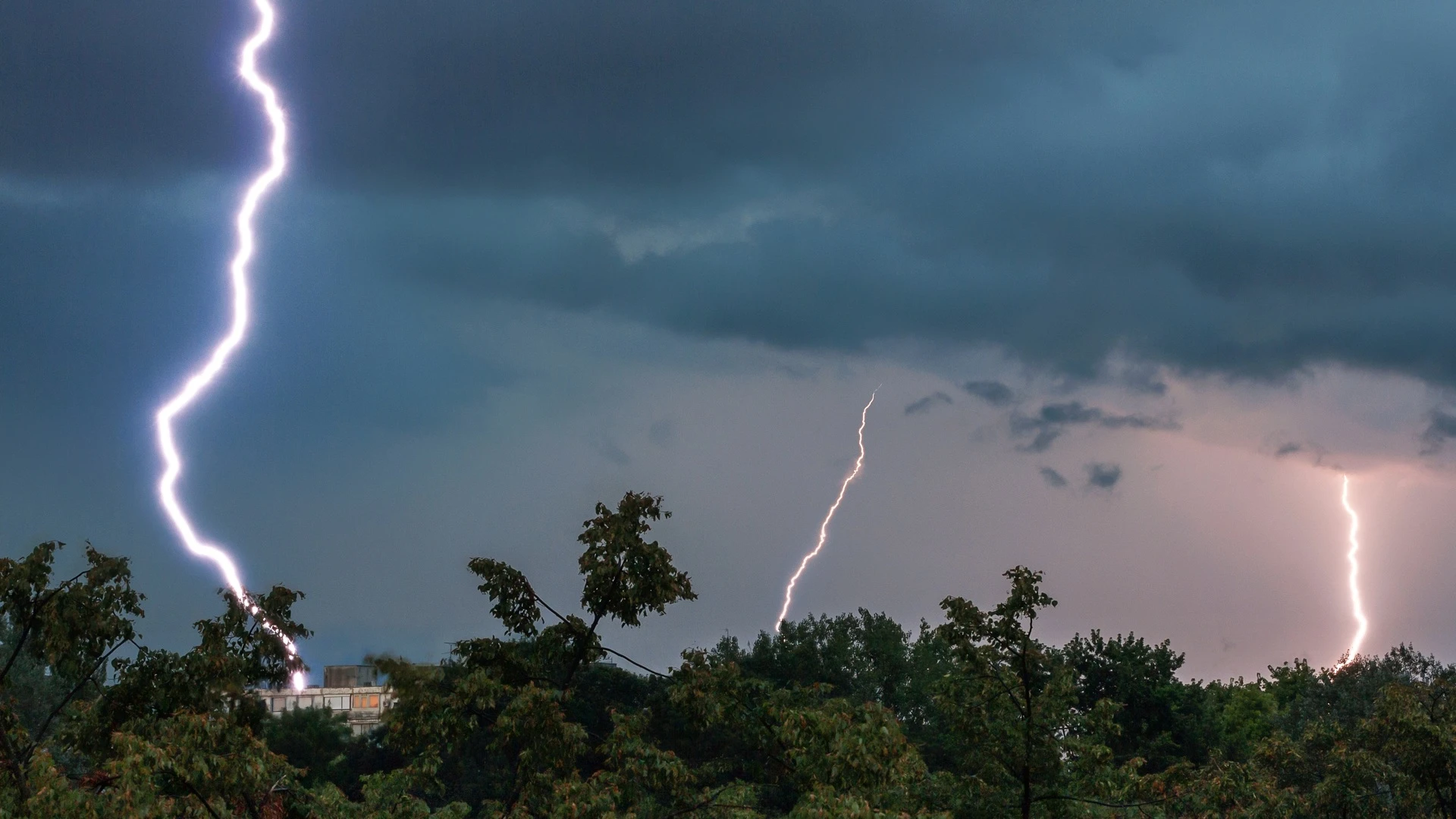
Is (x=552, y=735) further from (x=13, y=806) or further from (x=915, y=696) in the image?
(x=915, y=696)

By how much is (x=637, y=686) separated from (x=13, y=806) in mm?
Result: 54361

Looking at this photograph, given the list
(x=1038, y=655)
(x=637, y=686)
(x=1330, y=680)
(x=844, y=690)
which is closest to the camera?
(x=1038, y=655)

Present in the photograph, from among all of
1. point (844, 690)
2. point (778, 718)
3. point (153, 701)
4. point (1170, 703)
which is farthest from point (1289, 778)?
point (844, 690)

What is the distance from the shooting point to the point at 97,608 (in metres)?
14.7

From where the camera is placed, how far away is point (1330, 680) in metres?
54.7

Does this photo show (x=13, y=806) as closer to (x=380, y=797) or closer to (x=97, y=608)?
(x=97, y=608)

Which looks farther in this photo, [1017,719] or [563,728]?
[1017,719]

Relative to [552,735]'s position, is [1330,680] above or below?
above

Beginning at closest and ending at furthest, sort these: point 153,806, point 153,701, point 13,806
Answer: point 153,806, point 13,806, point 153,701

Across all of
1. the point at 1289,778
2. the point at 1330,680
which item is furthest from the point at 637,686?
the point at 1289,778

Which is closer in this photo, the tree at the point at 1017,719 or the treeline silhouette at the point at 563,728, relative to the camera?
the treeline silhouette at the point at 563,728

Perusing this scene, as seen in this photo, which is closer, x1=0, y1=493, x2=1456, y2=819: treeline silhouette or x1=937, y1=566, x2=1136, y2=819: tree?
x1=0, y1=493, x2=1456, y2=819: treeline silhouette

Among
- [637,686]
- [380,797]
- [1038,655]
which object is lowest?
[380,797]

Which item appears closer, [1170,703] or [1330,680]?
[1330,680]
